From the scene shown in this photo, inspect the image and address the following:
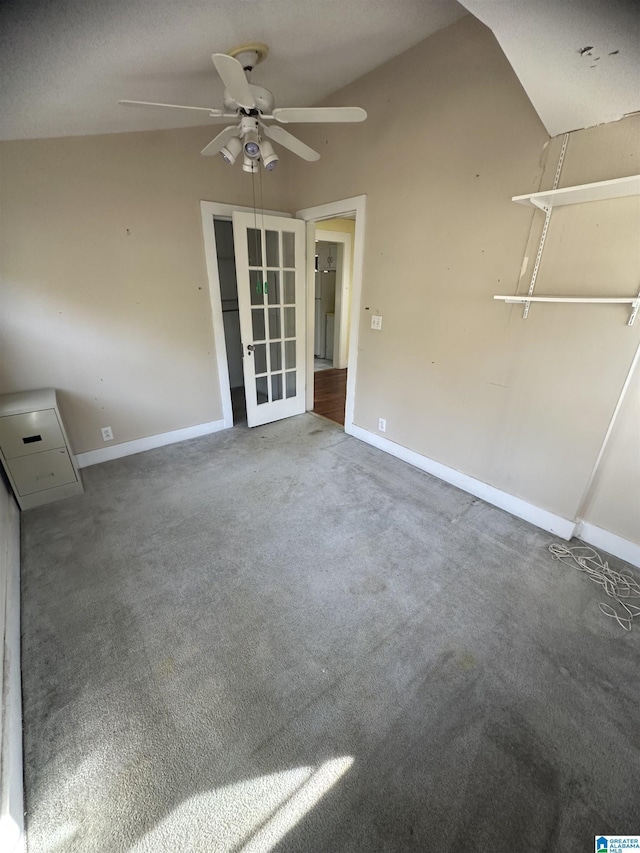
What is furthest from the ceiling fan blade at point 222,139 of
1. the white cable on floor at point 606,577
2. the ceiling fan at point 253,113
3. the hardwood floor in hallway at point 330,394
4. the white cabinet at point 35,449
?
the white cable on floor at point 606,577

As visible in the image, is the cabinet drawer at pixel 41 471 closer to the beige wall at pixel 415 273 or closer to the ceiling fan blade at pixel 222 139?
the beige wall at pixel 415 273

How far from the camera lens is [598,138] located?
1.63m

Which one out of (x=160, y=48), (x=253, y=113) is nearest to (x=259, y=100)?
(x=253, y=113)

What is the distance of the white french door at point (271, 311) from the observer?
123 inches

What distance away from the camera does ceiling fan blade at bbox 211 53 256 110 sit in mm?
Answer: 1229

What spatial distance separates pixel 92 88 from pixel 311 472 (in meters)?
2.59

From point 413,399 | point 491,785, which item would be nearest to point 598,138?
point 413,399

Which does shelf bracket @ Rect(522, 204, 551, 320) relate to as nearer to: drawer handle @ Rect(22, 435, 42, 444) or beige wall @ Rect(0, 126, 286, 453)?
beige wall @ Rect(0, 126, 286, 453)

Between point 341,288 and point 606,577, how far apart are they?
4.82 meters

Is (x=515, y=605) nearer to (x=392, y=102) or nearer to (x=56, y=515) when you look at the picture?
(x=56, y=515)

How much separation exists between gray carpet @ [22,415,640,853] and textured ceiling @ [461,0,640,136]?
7.32ft

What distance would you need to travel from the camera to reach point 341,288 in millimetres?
5383

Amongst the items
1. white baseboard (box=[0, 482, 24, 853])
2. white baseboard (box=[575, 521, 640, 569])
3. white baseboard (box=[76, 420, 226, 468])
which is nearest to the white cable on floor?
white baseboard (box=[575, 521, 640, 569])

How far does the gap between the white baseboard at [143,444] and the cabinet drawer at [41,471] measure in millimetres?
346
